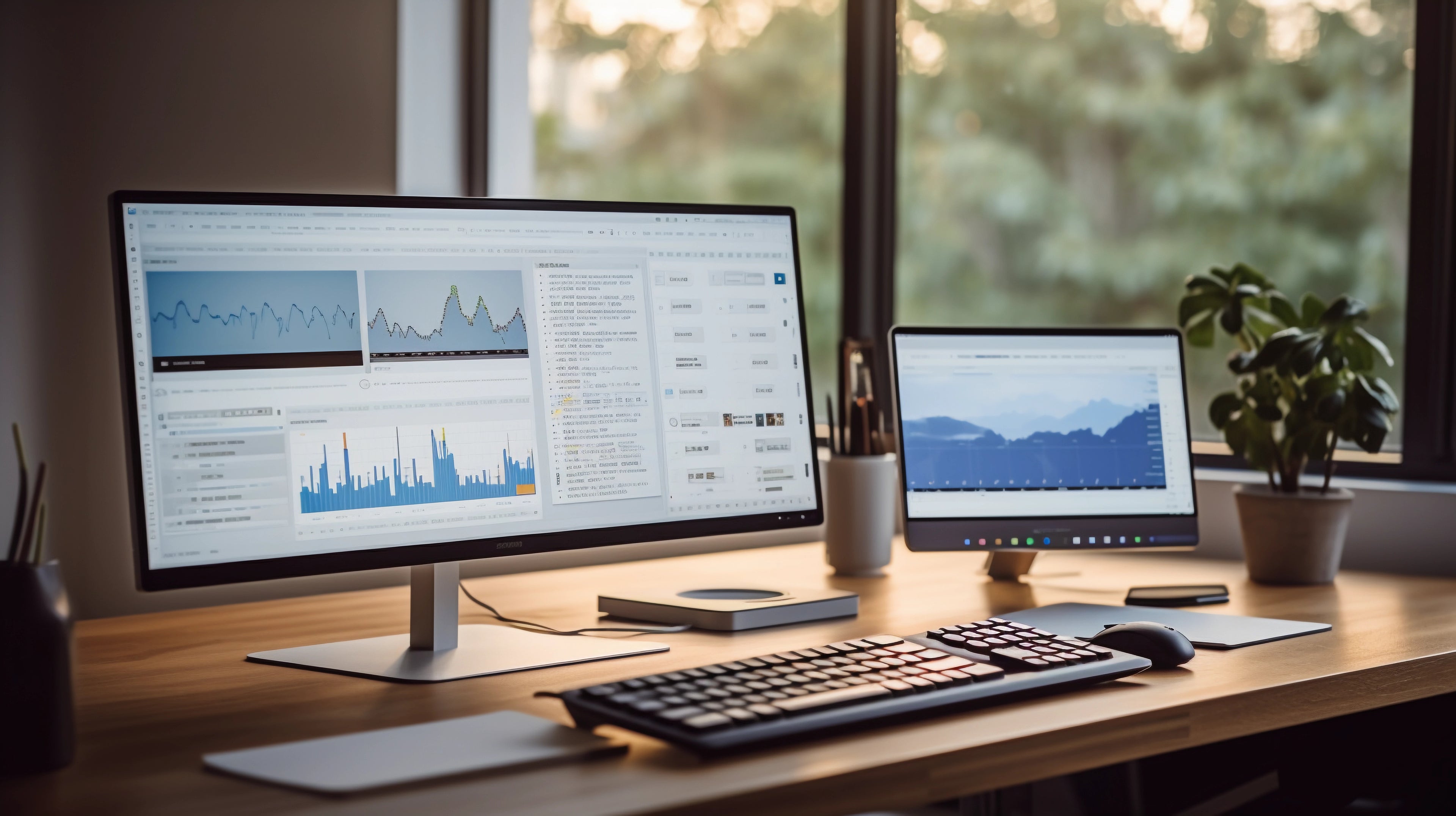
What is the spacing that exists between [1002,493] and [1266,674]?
1.74 ft

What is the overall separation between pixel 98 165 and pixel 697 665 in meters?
0.89

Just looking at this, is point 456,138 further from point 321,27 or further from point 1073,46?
point 1073,46

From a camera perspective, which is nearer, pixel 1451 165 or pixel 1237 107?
pixel 1451 165

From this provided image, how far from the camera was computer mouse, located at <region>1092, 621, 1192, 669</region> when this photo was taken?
1119mm

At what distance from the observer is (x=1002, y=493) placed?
1.60 metres

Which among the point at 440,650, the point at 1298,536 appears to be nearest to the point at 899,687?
the point at 440,650

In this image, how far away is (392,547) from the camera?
1.12m

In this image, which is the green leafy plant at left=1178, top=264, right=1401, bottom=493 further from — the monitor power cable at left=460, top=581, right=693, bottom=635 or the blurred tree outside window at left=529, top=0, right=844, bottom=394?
the blurred tree outside window at left=529, top=0, right=844, bottom=394

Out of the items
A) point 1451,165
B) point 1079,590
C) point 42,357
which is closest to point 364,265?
point 42,357

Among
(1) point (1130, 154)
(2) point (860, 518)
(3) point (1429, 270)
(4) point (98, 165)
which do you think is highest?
(1) point (1130, 154)

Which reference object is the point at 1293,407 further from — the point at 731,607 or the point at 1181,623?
the point at 731,607

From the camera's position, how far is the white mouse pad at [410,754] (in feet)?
2.60

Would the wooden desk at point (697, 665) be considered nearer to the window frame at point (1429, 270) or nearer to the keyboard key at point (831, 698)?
the keyboard key at point (831, 698)

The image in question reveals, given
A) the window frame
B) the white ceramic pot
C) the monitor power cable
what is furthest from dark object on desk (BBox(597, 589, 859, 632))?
the window frame
